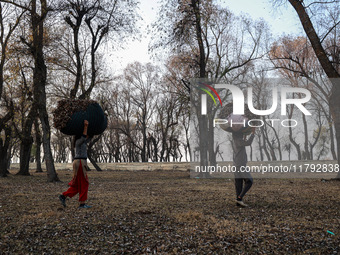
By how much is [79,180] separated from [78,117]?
5.15 ft

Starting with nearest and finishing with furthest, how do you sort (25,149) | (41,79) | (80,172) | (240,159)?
(80,172) → (240,159) → (41,79) → (25,149)

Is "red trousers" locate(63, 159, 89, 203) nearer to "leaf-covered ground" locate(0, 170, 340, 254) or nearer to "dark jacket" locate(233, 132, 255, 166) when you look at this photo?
"leaf-covered ground" locate(0, 170, 340, 254)

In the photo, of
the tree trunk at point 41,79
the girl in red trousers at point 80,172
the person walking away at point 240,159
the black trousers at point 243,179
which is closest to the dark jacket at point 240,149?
the person walking away at point 240,159

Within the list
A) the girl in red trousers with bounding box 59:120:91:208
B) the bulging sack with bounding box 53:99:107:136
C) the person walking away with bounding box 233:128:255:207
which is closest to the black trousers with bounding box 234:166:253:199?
the person walking away with bounding box 233:128:255:207

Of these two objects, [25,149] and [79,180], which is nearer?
[79,180]

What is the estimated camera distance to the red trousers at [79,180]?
921 cm

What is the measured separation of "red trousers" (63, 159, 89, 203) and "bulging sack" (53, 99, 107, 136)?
773 mm

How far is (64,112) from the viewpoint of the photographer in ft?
31.5

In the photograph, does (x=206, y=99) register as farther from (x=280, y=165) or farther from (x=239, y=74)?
(x=280, y=165)

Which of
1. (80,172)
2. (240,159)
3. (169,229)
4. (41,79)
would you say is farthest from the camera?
(41,79)

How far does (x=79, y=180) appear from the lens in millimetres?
9297

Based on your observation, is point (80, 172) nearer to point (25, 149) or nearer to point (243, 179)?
point (243, 179)

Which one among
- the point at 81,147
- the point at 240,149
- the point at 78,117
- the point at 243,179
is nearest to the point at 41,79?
the point at 78,117

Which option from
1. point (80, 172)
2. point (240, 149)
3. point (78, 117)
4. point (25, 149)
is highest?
point (78, 117)
